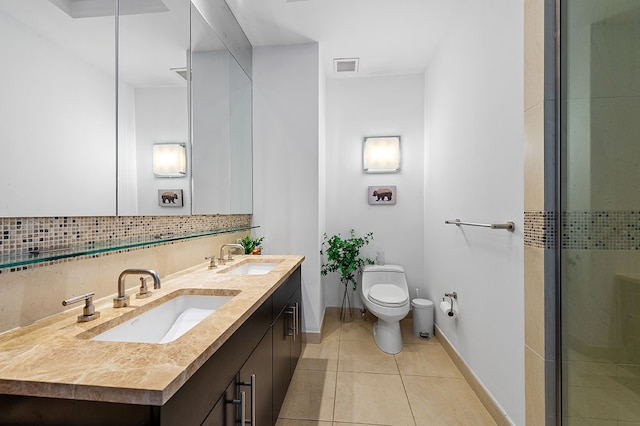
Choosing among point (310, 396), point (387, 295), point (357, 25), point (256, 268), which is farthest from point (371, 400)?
point (357, 25)

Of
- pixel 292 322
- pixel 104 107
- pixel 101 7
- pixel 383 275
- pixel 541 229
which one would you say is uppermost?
pixel 101 7

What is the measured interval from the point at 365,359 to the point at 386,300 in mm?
500

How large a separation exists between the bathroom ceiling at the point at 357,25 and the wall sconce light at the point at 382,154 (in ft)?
2.55

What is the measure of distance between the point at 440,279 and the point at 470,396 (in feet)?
3.14

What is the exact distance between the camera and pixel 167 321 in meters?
1.20

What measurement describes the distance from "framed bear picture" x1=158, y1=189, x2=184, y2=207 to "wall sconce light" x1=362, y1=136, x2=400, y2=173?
2061 millimetres

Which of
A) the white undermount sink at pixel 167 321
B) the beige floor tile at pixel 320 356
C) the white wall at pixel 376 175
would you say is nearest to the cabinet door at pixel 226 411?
the white undermount sink at pixel 167 321

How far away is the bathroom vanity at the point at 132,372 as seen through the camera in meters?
0.59

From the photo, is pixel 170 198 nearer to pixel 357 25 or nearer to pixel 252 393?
pixel 252 393

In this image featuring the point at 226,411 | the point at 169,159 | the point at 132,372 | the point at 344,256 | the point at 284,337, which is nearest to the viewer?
the point at 132,372

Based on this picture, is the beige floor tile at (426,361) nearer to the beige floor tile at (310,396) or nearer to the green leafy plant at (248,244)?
the beige floor tile at (310,396)

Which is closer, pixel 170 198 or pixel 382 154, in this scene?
pixel 170 198

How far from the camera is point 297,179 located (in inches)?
102

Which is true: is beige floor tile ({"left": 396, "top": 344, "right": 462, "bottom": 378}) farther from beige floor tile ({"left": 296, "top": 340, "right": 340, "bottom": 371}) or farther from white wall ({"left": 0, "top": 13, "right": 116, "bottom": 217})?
white wall ({"left": 0, "top": 13, "right": 116, "bottom": 217})
